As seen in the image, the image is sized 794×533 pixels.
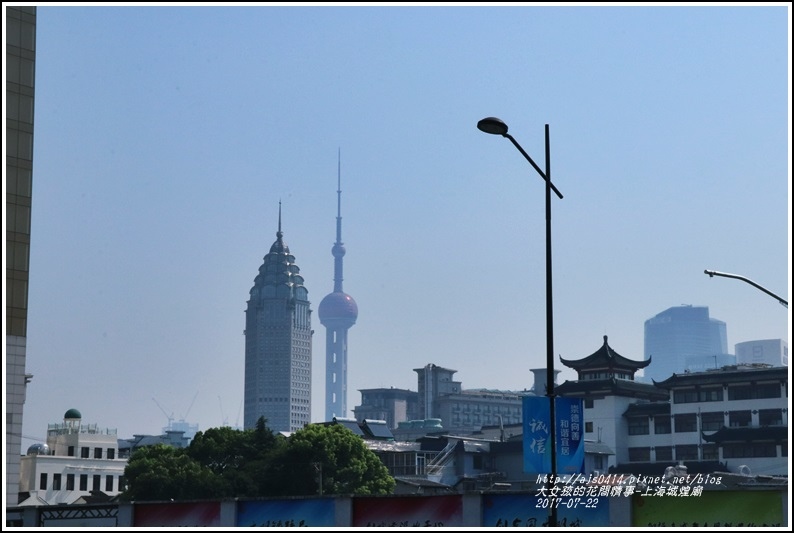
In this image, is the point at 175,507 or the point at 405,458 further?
the point at 405,458

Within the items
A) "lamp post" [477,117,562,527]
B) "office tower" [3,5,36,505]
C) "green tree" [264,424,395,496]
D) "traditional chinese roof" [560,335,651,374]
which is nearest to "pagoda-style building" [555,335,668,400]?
"traditional chinese roof" [560,335,651,374]

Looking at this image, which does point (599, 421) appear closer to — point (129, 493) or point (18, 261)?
Result: point (129, 493)

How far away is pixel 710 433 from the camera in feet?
425

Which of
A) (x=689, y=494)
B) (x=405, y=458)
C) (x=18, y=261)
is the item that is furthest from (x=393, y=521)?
(x=405, y=458)

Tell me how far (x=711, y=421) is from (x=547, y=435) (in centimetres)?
10661

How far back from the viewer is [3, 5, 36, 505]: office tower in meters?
53.4

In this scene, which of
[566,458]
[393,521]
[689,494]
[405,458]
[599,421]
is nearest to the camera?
[566,458]

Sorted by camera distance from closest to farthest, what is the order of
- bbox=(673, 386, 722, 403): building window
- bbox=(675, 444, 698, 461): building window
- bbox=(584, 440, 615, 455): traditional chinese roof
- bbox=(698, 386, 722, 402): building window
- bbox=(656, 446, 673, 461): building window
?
1. bbox=(675, 444, 698, 461): building window
2. bbox=(698, 386, 722, 402): building window
3. bbox=(673, 386, 722, 403): building window
4. bbox=(584, 440, 615, 455): traditional chinese roof
5. bbox=(656, 446, 673, 461): building window

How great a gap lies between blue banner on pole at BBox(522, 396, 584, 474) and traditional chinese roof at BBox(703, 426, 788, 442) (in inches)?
3848

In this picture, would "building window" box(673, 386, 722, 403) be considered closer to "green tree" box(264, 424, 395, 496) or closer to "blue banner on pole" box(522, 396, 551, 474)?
"green tree" box(264, 424, 395, 496)

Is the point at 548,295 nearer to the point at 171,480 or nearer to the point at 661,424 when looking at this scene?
the point at 171,480

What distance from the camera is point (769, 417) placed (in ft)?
412

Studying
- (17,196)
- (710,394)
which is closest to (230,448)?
(710,394)

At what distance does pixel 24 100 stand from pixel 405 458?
7834cm
